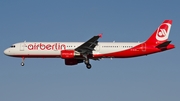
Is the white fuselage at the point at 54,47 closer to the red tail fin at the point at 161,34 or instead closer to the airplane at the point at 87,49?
the airplane at the point at 87,49

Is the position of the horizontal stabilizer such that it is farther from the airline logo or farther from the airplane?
the airline logo

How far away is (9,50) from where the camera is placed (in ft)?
269

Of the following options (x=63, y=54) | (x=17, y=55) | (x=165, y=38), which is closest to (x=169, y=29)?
(x=165, y=38)

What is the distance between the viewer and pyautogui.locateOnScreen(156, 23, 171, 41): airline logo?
82938mm

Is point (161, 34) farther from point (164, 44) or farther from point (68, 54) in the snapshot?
point (68, 54)

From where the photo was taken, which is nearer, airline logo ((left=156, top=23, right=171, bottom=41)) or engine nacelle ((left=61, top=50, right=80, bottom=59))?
engine nacelle ((left=61, top=50, right=80, bottom=59))

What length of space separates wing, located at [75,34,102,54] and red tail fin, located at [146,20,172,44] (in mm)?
10995

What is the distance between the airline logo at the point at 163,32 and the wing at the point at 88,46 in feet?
43.0

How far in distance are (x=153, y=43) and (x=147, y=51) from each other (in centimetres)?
212

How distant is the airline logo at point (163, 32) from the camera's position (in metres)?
82.9

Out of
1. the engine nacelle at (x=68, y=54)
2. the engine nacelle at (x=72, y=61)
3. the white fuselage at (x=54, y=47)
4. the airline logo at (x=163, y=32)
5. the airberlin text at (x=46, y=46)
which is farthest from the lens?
the engine nacelle at (x=72, y=61)

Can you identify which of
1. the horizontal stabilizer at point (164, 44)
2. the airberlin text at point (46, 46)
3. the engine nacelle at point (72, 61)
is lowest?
the engine nacelle at point (72, 61)

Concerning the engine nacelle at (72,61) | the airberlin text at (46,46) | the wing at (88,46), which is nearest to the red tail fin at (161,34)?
the wing at (88,46)

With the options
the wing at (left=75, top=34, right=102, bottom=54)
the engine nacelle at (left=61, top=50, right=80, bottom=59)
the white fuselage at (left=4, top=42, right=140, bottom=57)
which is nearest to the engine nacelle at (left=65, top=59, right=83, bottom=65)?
the white fuselage at (left=4, top=42, right=140, bottom=57)
